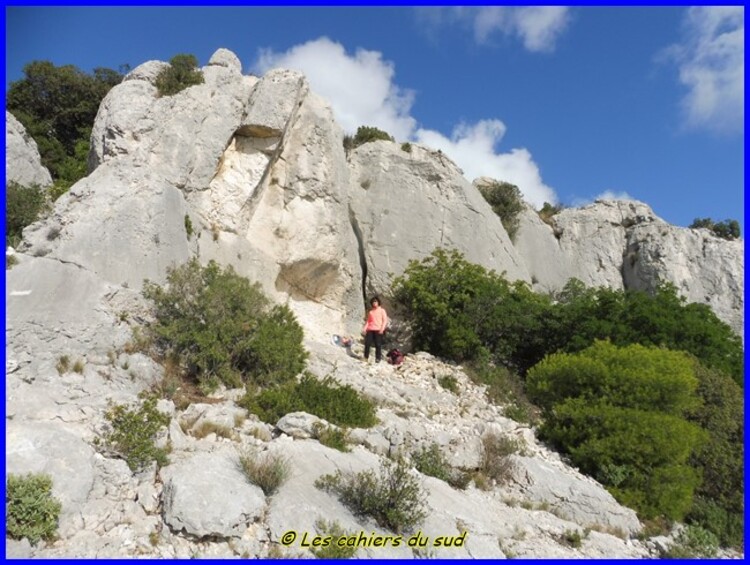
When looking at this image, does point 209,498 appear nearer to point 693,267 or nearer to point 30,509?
point 30,509

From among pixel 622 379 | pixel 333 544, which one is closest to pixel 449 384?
pixel 622 379

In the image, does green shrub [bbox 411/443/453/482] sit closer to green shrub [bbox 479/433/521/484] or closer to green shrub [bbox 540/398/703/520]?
green shrub [bbox 479/433/521/484]

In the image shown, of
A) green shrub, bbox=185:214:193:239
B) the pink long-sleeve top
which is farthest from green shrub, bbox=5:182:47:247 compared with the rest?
the pink long-sleeve top

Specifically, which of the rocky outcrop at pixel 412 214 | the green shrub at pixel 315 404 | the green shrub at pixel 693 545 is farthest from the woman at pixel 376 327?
the green shrub at pixel 693 545

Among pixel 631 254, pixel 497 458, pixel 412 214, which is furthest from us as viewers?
pixel 631 254

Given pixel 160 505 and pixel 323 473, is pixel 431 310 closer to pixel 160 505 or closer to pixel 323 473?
pixel 323 473

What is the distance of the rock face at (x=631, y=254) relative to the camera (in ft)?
90.6

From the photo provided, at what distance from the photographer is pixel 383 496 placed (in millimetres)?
6797

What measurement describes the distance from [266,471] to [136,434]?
66.7 inches

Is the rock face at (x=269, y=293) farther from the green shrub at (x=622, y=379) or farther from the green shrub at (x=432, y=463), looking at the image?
the green shrub at (x=622, y=379)

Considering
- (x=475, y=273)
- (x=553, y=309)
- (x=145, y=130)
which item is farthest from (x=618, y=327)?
(x=145, y=130)

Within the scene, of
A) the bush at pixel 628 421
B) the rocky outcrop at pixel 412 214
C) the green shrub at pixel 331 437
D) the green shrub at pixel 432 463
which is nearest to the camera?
the green shrub at pixel 331 437

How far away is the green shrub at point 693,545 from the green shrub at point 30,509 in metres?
7.74

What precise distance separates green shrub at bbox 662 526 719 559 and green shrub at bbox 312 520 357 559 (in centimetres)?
479
